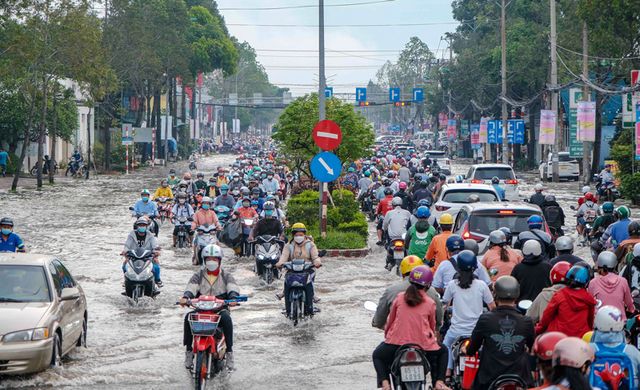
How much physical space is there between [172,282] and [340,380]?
10112 mm

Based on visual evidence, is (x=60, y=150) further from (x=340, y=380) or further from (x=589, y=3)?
(x=340, y=380)

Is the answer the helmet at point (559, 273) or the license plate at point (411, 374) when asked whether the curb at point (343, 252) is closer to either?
the helmet at point (559, 273)

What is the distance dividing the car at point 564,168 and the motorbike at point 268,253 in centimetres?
4399

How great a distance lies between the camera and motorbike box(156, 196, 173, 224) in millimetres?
35203

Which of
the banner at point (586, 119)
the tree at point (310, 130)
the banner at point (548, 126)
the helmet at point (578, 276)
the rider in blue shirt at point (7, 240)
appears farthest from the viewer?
the banner at point (548, 126)

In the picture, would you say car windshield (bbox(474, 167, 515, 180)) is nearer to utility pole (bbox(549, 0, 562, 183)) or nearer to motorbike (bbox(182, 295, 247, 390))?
utility pole (bbox(549, 0, 562, 183))

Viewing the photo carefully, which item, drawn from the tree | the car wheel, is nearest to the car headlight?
the car wheel

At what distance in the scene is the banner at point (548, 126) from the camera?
59938 millimetres

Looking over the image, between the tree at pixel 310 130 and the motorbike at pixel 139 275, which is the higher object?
the tree at pixel 310 130

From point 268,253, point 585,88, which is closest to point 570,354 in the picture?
point 268,253

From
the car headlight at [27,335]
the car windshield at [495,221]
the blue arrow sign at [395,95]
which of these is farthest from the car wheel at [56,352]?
the blue arrow sign at [395,95]

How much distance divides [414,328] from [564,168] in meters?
55.6

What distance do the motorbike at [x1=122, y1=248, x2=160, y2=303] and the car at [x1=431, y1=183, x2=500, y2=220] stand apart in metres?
8.06

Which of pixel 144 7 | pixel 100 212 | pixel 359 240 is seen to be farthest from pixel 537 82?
pixel 359 240
